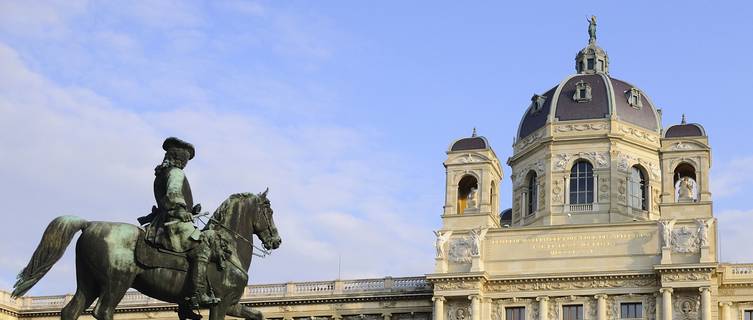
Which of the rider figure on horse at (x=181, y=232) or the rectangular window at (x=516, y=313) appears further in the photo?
the rectangular window at (x=516, y=313)

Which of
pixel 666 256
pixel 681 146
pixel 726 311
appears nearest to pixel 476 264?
pixel 666 256

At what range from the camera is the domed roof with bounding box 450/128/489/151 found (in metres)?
76.4

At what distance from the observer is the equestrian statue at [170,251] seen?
731 inches

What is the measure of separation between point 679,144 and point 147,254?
56.9 metres

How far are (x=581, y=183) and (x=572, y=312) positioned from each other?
802 cm

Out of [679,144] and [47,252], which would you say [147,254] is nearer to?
[47,252]

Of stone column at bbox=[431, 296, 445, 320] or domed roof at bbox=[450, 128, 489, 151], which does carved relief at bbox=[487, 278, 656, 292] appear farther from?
domed roof at bbox=[450, 128, 489, 151]

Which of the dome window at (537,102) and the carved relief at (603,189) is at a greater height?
the dome window at (537,102)

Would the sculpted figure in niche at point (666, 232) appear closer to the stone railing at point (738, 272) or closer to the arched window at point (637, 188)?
the stone railing at point (738, 272)

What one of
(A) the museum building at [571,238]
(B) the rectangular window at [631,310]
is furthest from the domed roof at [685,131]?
(B) the rectangular window at [631,310]

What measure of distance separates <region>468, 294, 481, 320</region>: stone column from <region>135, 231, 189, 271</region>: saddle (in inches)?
2082

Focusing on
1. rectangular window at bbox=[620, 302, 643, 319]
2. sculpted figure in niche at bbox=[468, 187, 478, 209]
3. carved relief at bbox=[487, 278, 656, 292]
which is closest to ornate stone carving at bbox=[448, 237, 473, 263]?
carved relief at bbox=[487, 278, 656, 292]

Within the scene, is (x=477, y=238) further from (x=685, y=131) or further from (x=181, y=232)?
(x=181, y=232)

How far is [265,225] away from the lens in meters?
19.5
